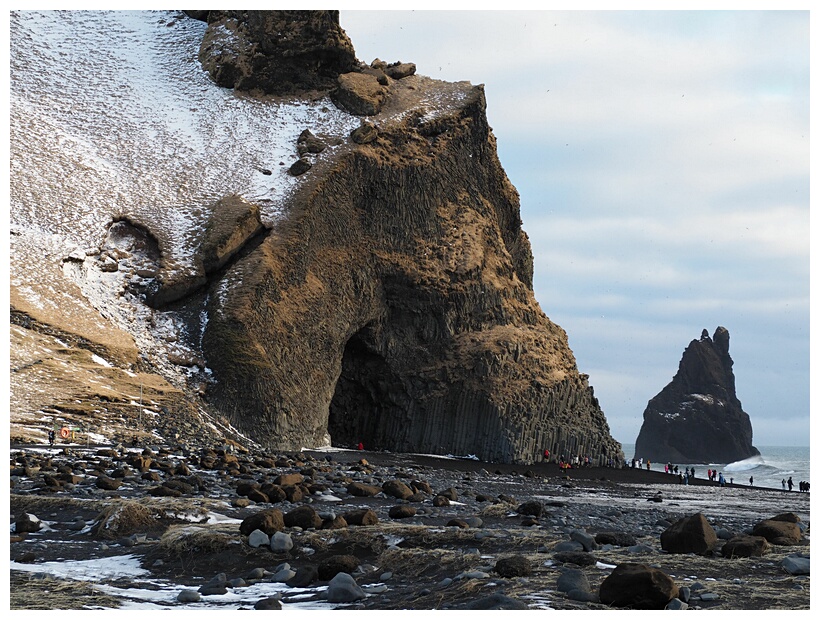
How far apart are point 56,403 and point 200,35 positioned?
146 ft

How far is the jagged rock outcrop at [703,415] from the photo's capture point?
146 m

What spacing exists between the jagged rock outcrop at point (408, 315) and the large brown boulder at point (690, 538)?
31392 mm

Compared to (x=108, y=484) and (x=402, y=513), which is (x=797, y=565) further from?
(x=108, y=484)

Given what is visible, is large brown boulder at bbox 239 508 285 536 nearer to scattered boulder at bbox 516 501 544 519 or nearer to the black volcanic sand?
the black volcanic sand

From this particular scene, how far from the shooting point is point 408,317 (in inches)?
1969

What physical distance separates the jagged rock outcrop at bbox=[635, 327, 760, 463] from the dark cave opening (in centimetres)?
10904

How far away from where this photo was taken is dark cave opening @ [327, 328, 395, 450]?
164 ft

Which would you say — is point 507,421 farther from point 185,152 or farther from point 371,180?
point 185,152

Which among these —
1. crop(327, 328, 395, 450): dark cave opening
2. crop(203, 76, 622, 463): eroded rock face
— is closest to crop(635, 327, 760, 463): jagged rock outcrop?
crop(203, 76, 622, 463): eroded rock face

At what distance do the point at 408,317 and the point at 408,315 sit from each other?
5.0 inches

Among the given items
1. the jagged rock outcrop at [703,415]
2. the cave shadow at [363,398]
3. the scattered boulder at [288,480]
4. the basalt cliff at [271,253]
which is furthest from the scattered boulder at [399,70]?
the jagged rock outcrop at [703,415]

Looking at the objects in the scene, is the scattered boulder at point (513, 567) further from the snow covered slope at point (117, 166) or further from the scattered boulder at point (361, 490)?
the snow covered slope at point (117, 166)

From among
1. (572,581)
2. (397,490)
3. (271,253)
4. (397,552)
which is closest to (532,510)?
(397,490)

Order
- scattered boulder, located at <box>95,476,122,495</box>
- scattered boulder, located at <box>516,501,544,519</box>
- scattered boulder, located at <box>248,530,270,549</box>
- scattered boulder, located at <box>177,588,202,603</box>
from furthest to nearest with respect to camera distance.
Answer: scattered boulder, located at <box>95,476,122,495</box>, scattered boulder, located at <box>516,501,544,519</box>, scattered boulder, located at <box>248,530,270,549</box>, scattered boulder, located at <box>177,588,202,603</box>
